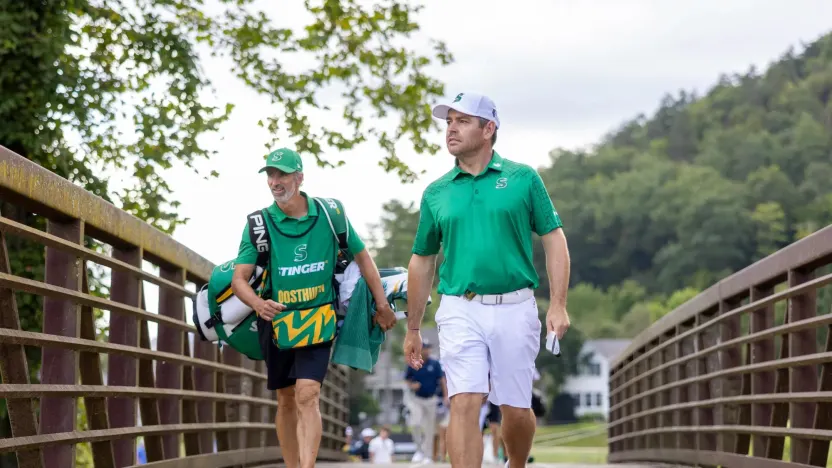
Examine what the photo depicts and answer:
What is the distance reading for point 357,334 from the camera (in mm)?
7555

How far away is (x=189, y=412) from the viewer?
848 cm

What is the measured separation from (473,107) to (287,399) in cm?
221

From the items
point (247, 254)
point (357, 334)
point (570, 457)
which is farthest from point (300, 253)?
point (570, 457)

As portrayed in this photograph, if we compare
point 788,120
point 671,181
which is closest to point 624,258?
point 671,181

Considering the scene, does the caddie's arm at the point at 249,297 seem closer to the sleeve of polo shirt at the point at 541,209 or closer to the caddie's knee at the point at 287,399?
the caddie's knee at the point at 287,399

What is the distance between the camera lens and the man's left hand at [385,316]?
7695mm

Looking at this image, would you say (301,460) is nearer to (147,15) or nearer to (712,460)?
(712,460)

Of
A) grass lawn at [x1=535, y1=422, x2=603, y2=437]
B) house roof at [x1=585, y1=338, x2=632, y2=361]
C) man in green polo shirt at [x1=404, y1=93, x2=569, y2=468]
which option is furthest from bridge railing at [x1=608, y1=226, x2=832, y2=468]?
house roof at [x1=585, y1=338, x2=632, y2=361]

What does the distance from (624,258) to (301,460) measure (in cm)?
19081

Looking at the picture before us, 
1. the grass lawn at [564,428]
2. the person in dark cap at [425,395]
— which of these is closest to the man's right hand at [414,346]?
the person in dark cap at [425,395]

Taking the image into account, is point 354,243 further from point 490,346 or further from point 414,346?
point 490,346

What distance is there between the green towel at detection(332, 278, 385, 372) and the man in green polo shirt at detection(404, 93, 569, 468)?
3.78 feet

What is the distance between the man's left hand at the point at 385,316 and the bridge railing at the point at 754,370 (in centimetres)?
197

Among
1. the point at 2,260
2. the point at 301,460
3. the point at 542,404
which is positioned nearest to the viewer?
the point at 2,260
